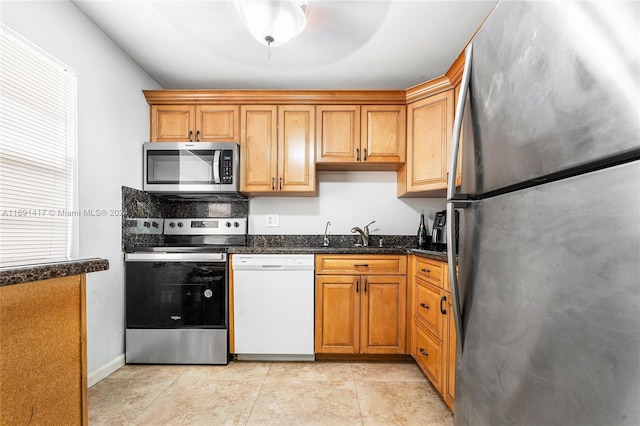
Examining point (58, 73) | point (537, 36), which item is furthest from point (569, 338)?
point (58, 73)

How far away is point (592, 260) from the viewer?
18.0 inches

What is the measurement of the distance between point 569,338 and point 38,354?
46.8 inches

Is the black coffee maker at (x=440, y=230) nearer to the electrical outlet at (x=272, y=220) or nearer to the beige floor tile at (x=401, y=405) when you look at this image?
the beige floor tile at (x=401, y=405)

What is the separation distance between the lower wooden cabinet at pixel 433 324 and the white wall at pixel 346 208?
2.32ft

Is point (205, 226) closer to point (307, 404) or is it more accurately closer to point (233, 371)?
point (233, 371)

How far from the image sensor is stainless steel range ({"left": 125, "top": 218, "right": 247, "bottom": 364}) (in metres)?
2.32

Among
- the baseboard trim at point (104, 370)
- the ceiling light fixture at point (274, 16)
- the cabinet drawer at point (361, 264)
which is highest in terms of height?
the ceiling light fixture at point (274, 16)

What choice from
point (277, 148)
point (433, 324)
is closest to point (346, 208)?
point (277, 148)

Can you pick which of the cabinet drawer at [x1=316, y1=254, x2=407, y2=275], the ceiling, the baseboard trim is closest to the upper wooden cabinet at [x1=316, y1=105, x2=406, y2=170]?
the ceiling

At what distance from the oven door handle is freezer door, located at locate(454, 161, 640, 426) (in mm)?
2045

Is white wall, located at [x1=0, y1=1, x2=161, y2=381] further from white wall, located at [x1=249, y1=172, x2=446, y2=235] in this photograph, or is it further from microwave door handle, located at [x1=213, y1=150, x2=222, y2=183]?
white wall, located at [x1=249, y1=172, x2=446, y2=235]

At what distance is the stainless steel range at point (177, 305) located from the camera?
7.62ft

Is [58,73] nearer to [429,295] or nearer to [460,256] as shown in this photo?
[460,256]

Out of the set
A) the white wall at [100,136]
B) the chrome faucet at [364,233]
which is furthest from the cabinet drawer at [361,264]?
the white wall at [100,136]
